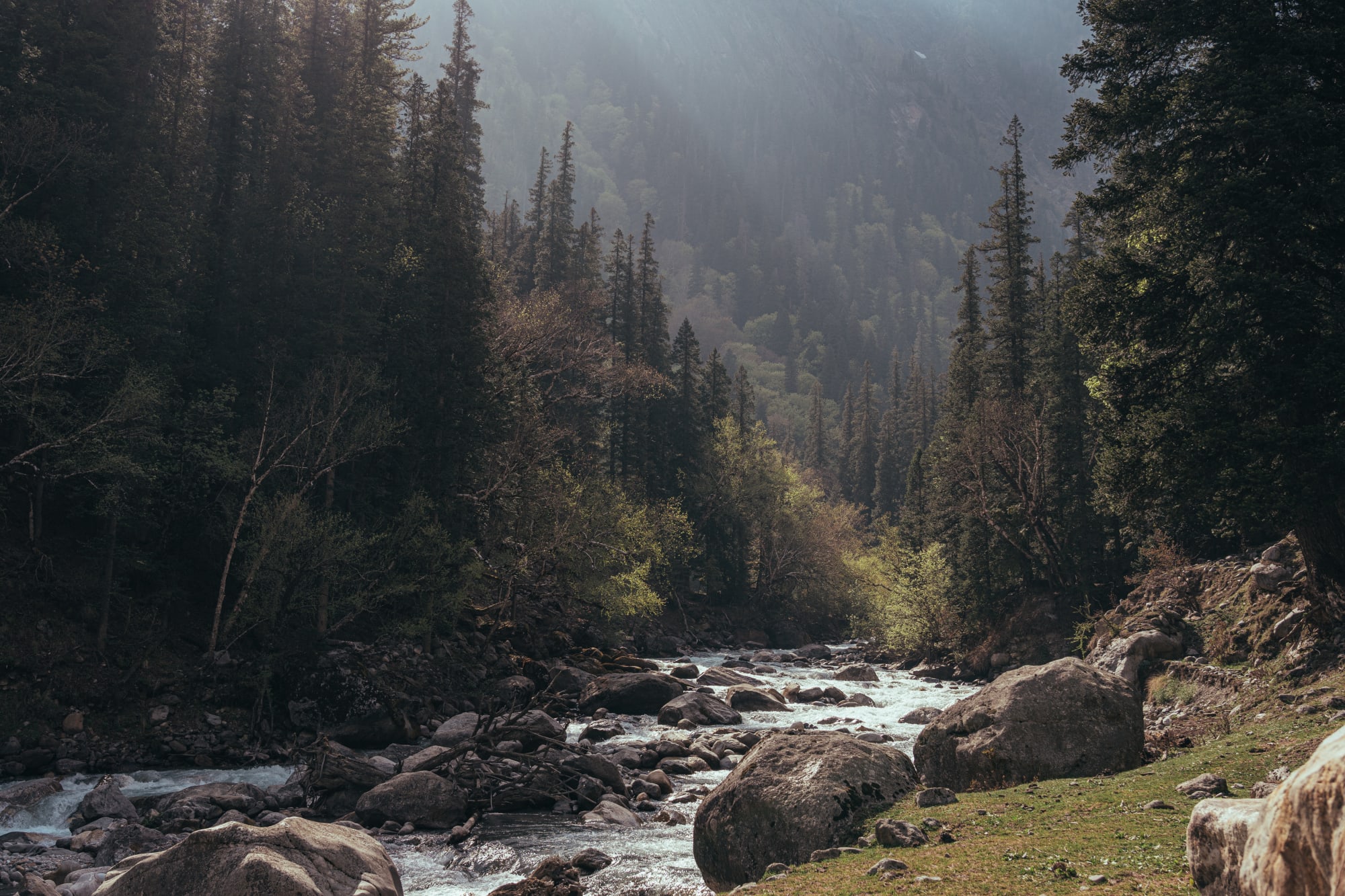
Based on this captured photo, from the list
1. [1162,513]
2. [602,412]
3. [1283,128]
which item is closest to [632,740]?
[1162,513]

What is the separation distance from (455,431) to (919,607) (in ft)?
99.7

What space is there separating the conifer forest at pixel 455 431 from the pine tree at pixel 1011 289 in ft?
0.87

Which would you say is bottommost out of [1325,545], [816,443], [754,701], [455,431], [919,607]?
[754,701]

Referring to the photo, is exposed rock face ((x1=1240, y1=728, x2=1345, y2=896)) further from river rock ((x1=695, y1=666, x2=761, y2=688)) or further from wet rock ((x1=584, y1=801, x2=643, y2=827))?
river rock ((x1=695, y1=666, x2=761, y2=688))

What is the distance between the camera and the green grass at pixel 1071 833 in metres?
8.43

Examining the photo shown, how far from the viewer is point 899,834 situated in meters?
11.1

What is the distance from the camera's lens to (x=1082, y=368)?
156 ft

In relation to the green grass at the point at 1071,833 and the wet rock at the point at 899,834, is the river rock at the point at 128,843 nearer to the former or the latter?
the green grass at the point at 1071,833

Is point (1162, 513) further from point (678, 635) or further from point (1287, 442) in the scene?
point (678, 635)

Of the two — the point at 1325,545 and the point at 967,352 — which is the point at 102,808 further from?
the point at 967,352

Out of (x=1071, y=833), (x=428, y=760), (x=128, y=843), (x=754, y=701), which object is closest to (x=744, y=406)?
(x=754, y=701)

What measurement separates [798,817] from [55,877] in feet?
42.9

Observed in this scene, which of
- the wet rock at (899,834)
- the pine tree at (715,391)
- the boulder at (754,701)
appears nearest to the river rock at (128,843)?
the wet rock at (899,834)

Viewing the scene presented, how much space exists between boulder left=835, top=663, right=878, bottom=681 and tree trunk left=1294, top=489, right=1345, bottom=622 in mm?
27230
